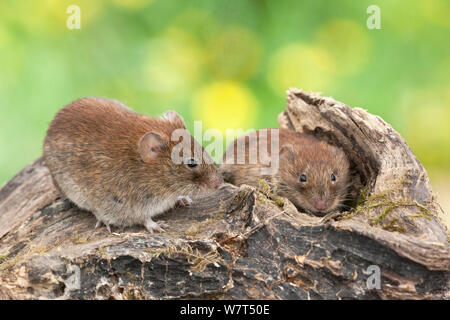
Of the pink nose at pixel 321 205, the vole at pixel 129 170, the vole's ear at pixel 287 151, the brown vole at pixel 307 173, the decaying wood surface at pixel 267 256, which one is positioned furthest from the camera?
the vole's ear at pixel 287 151

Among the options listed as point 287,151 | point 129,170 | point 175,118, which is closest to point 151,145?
point 129,170

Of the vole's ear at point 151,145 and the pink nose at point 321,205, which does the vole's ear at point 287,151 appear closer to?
the pink nose at point 321,205

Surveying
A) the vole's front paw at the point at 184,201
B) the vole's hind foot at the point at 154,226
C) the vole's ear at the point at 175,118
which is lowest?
the vole's hind foot at the point at 154,226

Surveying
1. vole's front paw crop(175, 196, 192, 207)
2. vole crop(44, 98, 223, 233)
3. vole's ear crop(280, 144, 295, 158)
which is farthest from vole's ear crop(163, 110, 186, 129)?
vole's ear crop(280, 144, 295, 158)

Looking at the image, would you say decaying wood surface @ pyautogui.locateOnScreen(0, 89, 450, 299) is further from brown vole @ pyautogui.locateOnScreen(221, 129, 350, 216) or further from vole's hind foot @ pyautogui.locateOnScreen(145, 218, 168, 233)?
brown vole @ pyautogui.locateOnScreen(221, 129, 350, 216)

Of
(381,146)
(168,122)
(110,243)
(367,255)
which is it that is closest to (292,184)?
(381,146)

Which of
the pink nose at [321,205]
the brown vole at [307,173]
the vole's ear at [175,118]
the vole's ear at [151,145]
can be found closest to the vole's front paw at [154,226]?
the vole's ear at [151,145]
